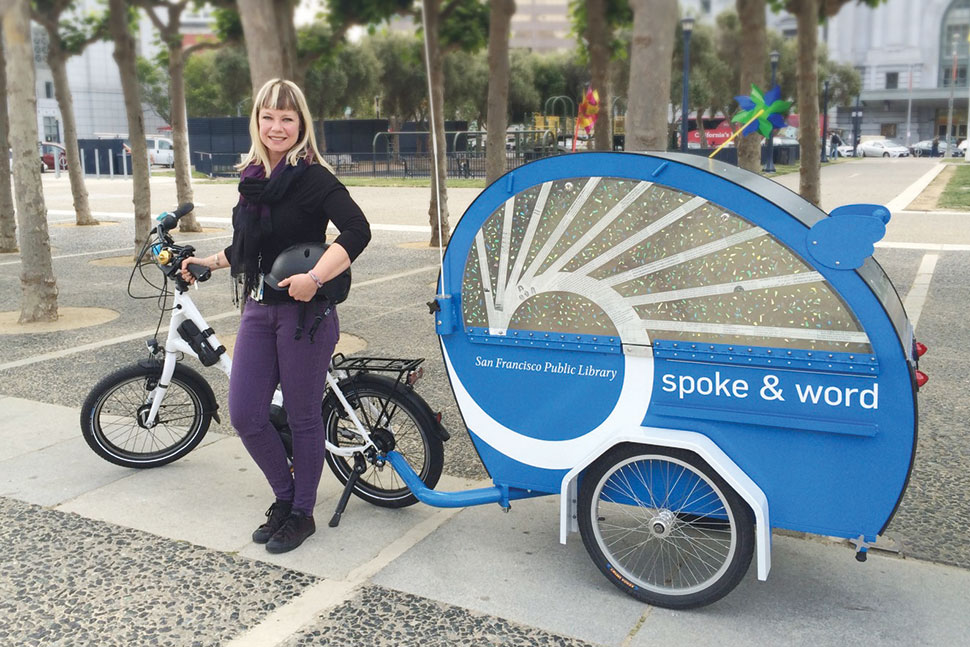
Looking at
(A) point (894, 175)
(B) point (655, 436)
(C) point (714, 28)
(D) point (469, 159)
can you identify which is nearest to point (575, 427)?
(B) point (655, 436)

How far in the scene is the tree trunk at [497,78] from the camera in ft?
38.7

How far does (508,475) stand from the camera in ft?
11.5

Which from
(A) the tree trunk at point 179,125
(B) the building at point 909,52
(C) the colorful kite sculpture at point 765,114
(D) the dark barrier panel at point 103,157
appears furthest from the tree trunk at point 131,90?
(B) the building at point 909,52

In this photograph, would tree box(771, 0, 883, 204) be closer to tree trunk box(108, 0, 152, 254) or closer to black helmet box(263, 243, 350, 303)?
tree trunk box(108, 0, 152, 254)

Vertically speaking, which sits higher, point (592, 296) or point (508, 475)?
point (592, 296)

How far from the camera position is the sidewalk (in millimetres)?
3062

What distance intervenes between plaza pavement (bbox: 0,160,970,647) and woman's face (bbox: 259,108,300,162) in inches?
62.7

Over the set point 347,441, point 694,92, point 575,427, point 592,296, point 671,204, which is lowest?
point 347,441

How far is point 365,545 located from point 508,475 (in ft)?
2.30

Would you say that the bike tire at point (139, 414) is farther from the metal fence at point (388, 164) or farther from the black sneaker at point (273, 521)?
the metal fence at point (388, 164)

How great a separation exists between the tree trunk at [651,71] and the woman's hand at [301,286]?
3254mm

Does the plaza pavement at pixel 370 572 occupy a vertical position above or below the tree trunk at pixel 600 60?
below

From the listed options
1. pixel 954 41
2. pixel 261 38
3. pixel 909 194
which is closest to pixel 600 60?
pixel 261 38

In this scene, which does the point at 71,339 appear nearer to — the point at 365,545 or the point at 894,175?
the point at 365,545
